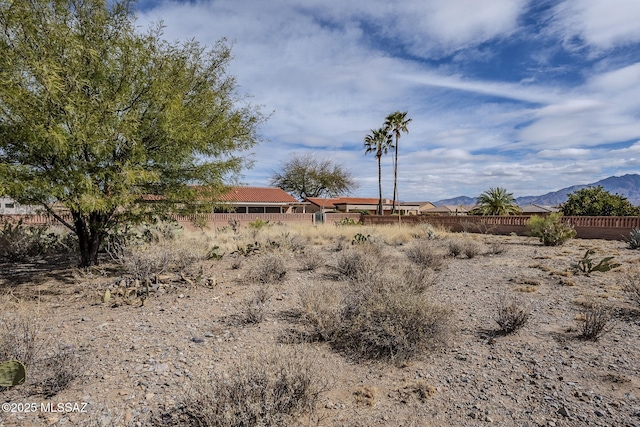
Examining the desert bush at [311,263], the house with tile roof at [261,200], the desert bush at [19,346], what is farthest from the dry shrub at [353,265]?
the house with tile roof at [261,200]

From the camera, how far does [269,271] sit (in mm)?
8492

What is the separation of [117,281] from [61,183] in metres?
2.16

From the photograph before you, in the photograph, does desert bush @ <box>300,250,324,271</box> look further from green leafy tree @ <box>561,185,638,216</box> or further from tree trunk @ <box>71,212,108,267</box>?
green leafy tree @ <box>561,185,638,216</box>

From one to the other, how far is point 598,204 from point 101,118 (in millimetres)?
33243

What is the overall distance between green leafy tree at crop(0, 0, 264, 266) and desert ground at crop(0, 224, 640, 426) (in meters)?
1.49

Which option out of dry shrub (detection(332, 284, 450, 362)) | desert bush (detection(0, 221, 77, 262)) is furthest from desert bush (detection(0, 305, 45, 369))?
desert bush (detection(0, 221, 77, 262))

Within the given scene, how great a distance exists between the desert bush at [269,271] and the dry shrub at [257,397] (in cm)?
465

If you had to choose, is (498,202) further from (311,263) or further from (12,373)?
(12,373)

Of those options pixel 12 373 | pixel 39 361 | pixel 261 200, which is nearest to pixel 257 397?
pixel 12 373

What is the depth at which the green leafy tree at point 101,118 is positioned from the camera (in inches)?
262

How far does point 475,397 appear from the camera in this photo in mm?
Answer: 3734

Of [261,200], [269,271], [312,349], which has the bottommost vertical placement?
[312,349]

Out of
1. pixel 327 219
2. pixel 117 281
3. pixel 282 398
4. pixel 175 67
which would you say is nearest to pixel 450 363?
pixel 282 398

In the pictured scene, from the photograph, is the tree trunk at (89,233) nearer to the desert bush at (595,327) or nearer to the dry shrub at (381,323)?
the dry shrub at (381,323)
